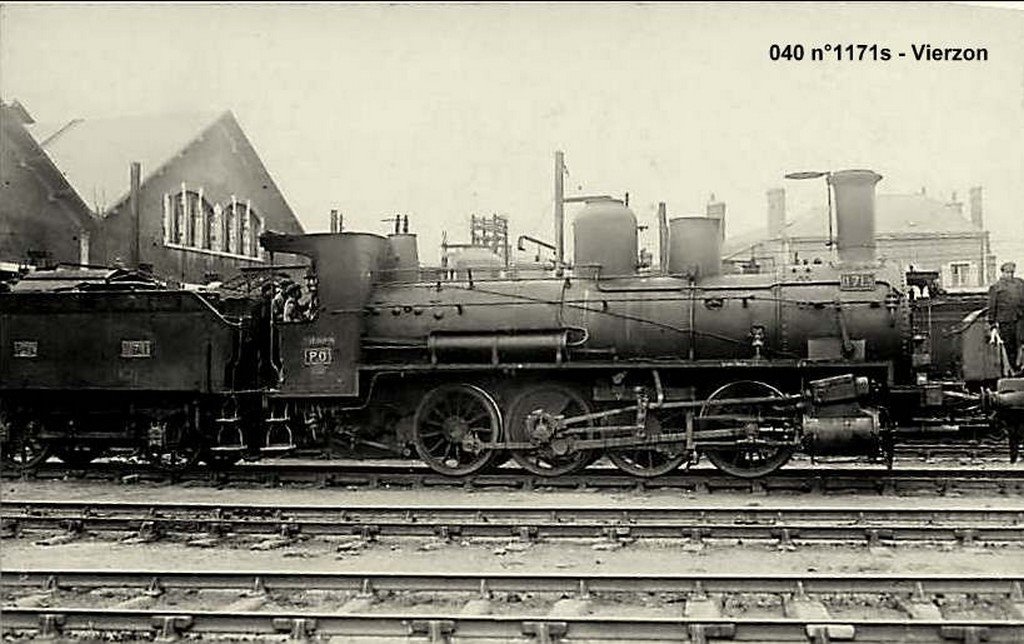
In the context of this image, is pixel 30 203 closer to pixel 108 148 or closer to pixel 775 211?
pixel 108 148

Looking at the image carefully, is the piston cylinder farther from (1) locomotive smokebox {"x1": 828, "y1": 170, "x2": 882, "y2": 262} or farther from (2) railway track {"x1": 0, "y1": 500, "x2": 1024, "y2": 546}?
(1) locomotive smokebox {"x1": 828, "y1": 170, "x2": 882, "y2": 262}

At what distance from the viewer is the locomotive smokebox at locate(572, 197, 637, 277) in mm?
12250

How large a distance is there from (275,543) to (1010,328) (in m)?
9.21

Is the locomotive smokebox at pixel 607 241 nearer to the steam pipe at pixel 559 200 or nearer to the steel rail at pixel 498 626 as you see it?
the steel rail at pixel 498 626

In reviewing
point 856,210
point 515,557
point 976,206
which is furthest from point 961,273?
point 515,557

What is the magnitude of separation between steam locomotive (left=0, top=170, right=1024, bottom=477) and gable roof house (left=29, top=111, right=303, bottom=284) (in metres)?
8.66

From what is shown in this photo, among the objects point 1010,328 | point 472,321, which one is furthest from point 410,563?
point 1010,328

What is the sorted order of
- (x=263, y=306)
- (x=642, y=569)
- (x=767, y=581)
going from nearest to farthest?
(x=767, y=581) → (x=642, y=569) → (x=263, y=306)

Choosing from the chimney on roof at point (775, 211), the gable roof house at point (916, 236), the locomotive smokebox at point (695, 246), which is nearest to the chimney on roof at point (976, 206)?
the gable roof house at point (916, 236)

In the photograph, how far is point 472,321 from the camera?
1216 cm

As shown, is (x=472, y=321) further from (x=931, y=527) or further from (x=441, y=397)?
(x=931, y=527)

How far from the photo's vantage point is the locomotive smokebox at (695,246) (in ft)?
39.5

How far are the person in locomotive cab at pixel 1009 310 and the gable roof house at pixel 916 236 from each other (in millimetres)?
25553

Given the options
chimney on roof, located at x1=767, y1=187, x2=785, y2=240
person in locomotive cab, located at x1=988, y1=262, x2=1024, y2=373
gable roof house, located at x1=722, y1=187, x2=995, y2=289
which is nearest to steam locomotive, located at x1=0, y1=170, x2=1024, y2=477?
person in locomotive cab, located at x1=988, y1=262, x2=1024, y2=373
